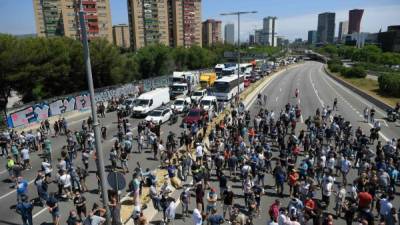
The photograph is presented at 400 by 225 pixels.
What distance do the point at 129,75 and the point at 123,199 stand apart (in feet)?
167

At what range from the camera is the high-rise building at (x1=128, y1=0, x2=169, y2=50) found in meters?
124

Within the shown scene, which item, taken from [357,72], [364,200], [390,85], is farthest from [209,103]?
[357,72]

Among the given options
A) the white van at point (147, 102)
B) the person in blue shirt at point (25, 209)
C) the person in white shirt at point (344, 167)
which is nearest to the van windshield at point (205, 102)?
the white van at point (147, 102)

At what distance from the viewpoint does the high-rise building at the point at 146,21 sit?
408ft

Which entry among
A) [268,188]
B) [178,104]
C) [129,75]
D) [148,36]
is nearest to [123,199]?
[268,188]

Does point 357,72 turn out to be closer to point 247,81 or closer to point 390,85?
point 390,85

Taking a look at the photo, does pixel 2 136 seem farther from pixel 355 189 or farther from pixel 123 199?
pixel 355 189

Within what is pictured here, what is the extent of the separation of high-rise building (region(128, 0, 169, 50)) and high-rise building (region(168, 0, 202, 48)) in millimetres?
6754

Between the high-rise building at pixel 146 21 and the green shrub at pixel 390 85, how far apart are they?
89.9 m

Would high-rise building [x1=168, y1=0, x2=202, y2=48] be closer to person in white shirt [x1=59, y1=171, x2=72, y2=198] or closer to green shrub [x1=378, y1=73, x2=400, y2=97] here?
green shrub [x1=378, y1=73, x2=400, y2=97]

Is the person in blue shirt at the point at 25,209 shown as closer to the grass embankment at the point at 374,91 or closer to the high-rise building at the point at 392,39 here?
the grass embankment at the point at 374,91

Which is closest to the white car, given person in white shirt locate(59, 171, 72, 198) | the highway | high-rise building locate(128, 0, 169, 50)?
the highway

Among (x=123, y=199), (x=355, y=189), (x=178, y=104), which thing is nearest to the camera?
(x=355, y=189)

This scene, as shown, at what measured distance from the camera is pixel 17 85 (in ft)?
132
